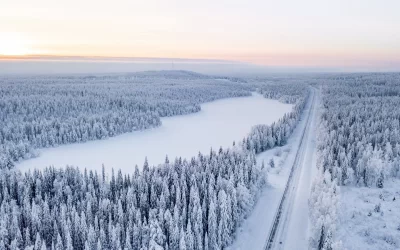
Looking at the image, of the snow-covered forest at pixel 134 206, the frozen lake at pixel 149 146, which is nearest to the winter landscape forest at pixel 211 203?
the snow-covered forest at pixel 134 206

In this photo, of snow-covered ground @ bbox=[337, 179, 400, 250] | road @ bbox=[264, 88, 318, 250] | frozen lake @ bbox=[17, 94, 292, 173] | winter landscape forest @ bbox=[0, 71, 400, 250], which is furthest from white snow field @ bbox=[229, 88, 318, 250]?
frozen lake @ bbox=[17, 94, 292, 173]

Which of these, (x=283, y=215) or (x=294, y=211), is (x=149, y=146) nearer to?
(x=294, y=211)

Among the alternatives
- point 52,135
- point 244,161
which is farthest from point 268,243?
point 52,135

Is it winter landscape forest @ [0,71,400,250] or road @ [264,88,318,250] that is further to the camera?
road @ [264,88,318,250]

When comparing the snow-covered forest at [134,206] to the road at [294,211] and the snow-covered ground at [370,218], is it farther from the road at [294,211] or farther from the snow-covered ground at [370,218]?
the snow-covered ground at [370,218]

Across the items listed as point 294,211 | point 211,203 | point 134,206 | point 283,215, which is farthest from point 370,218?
point 134,206

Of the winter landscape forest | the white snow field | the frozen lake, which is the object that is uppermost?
the winter landscape forest

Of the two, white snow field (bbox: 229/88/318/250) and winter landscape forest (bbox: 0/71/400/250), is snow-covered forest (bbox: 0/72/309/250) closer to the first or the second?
winter landscape forest (bbox: 0/71/400/250)

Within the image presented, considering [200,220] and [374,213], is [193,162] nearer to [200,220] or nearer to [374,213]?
[200,220]
